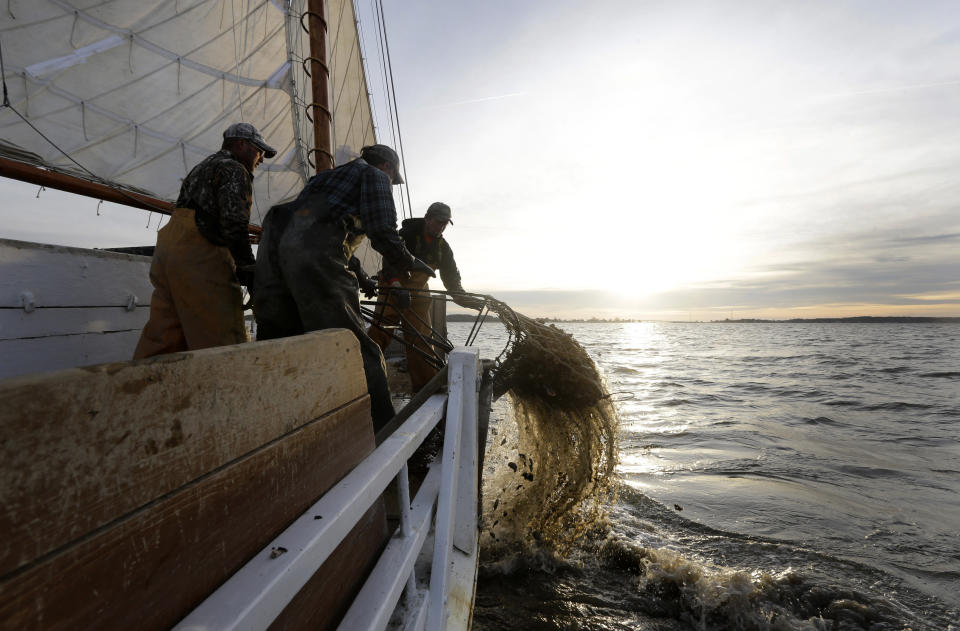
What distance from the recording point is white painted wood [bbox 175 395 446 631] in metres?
0.57

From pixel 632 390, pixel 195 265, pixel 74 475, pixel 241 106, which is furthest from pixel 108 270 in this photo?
pixel 632 390

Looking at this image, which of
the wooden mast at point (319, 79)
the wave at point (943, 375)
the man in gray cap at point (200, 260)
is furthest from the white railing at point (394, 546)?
the wave at point (943, 375)

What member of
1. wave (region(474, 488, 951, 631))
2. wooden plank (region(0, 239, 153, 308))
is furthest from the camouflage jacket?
wave (region(474, 488, 951, 631))

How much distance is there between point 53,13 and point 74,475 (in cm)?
984

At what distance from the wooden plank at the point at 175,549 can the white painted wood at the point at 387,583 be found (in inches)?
3.7

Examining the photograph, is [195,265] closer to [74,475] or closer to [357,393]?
[357,393]

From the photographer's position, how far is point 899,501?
502 centimetres

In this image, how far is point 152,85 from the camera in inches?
322

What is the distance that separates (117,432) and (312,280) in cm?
224

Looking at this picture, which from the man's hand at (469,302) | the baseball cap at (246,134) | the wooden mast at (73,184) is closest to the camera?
the baseball cap at (246,134)

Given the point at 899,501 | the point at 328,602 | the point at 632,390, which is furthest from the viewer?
the point at 632,390

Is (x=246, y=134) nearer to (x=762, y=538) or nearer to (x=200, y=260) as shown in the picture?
(x=200, y=260)

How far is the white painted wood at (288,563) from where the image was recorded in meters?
0.57

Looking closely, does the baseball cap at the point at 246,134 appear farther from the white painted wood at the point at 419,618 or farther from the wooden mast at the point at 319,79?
the wooden mast at the point at 319,79
